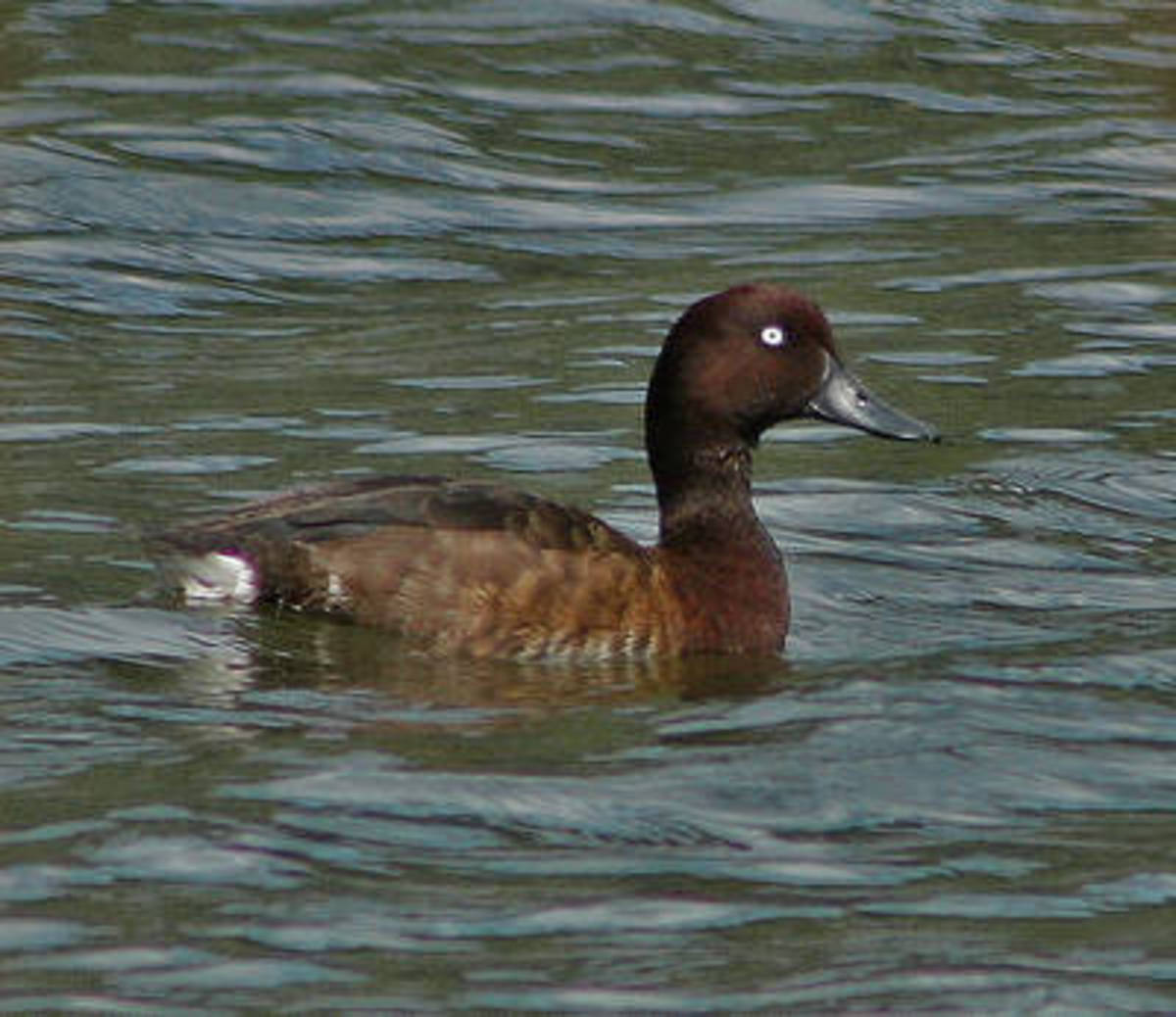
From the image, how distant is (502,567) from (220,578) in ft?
2.25

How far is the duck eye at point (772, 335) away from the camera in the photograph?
9.97 metres

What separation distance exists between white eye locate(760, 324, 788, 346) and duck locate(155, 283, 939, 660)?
0.10ft

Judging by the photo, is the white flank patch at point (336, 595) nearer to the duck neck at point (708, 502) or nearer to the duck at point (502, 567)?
the duck at point (502, 567)

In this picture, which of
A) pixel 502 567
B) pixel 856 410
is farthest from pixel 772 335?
pixel 502 567

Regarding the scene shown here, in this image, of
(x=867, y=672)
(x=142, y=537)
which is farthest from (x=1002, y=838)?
(x=142, y=537)

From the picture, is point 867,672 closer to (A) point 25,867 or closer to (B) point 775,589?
(B) point 775,589

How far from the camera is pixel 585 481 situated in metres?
11.4

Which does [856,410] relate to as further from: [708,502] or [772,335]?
[708,502]

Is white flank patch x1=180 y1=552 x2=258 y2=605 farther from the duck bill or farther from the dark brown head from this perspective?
the duck bill

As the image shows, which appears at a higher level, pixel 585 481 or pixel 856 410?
pixel 856 410

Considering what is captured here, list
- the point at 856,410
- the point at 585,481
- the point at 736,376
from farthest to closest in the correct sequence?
the point at 585,481 → the point at 856,410 → the point at 736,376

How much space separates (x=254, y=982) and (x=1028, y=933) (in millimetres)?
1459

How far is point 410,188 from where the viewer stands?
1562 cm

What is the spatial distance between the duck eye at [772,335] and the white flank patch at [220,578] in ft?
4.82
